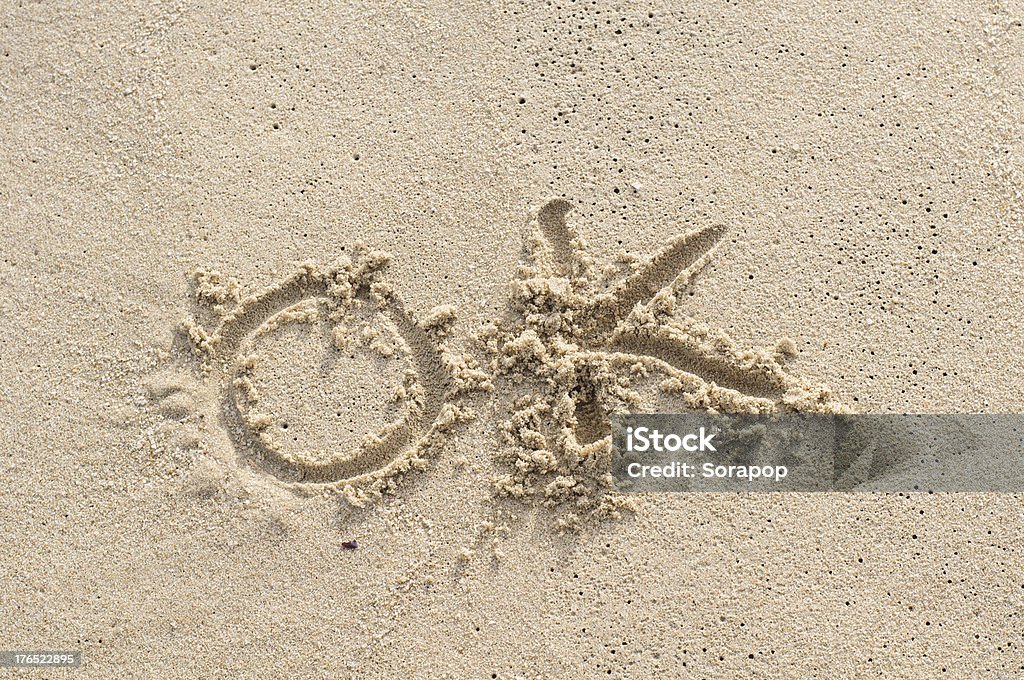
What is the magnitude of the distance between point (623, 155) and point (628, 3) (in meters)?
0.56

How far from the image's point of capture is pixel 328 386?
8.72 ft

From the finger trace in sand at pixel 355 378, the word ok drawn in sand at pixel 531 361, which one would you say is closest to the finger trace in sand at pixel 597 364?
the word ok drawn in sand at pixel 531 361

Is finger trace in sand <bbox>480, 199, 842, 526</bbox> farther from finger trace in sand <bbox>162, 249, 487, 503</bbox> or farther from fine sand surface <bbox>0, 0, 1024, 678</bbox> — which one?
finger trace in sand <bbox>162, 249, 487, 503</bbox>

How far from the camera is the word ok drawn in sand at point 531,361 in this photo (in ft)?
8.45

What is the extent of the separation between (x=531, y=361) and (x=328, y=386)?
67cm

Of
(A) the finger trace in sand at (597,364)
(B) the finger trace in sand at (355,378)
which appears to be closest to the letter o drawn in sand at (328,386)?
(B) the finger trace in sand at (355,378)

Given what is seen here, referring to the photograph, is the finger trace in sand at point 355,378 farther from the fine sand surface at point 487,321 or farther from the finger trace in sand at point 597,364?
the finger trace in sand at point 597,364

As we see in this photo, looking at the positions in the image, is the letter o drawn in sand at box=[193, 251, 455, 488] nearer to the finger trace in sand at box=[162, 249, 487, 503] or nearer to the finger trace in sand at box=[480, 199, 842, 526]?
the finger trace in sand at box=[162, 249, 487, 503]

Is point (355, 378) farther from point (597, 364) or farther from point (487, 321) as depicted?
point (597, 364)

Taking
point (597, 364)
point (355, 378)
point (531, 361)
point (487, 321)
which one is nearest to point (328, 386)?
point (355, 378)

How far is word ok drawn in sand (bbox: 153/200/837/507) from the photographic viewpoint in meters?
2.57

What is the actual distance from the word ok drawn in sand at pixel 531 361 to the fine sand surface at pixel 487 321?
0.01m

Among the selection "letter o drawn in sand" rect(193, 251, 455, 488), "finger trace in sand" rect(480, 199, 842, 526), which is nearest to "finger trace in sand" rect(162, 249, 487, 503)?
"letter o drawn in sand" rect(193, 251, 455, 488)

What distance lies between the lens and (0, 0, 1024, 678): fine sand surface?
2533 mm
